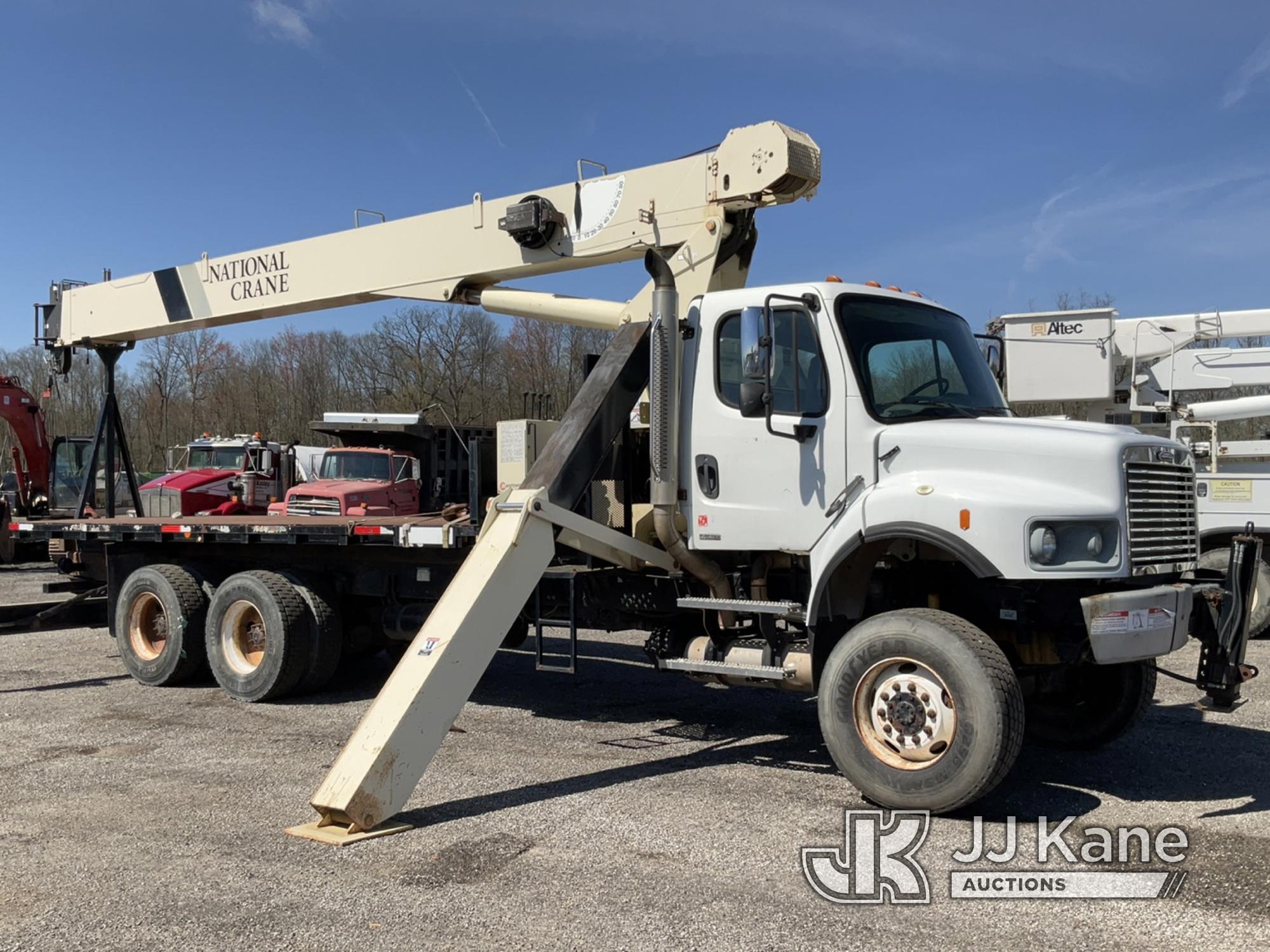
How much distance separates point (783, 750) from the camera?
744cm

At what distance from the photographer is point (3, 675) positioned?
10.5 meters

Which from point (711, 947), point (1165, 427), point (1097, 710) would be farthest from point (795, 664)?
point (1165, 427)

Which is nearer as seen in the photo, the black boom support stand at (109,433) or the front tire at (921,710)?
the front tire at (921,710)

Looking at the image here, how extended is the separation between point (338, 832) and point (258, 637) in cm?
429

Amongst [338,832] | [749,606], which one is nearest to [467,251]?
[749,606]

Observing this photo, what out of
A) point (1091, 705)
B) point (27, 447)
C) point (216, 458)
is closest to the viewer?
point (1091, 705)

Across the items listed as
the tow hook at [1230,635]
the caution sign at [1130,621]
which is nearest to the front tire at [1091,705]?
the tow hook at [1230,635]

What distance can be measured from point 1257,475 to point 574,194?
26.6 ft

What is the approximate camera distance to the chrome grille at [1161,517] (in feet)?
18.8

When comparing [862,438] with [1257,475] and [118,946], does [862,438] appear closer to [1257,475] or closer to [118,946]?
[118,946]

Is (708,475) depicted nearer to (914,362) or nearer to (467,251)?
(914,362)

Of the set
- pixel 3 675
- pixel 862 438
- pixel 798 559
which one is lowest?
pixel 3 675

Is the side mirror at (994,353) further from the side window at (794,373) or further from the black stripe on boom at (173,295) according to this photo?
the black stripe on boom at (173,295)

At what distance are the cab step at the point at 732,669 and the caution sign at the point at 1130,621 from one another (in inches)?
69.2
